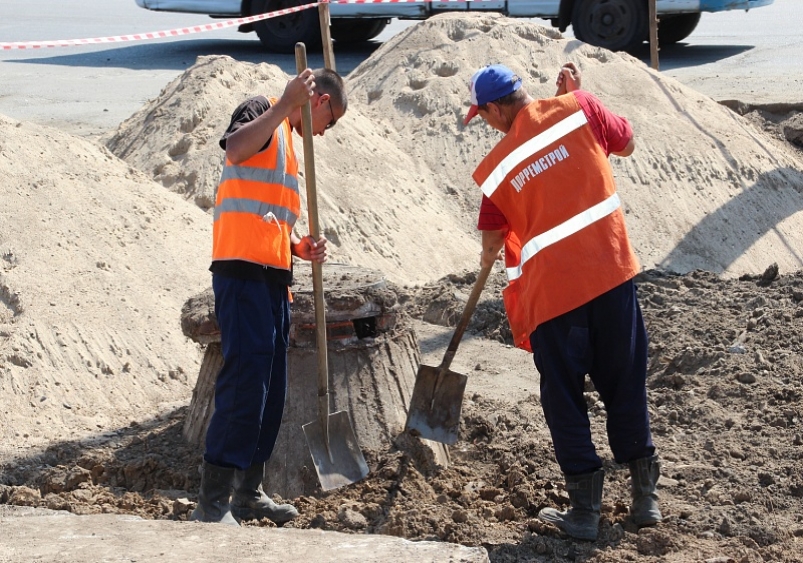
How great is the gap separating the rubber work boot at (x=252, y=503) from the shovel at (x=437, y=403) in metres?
0.85

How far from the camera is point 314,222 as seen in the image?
4.47m

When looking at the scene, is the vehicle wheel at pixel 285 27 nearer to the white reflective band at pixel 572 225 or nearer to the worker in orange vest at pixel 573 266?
the worker in orange vest at pixel 573 266

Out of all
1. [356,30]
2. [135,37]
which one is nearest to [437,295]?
[135,37]

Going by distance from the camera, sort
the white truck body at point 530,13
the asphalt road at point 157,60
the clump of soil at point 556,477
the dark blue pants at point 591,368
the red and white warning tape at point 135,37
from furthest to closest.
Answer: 1. the white truck body at point 530,13
2. the asphalt road at point 157,60
3. the red and white warning tape at point 135,37
4. the clump of soil at point 556,477
5. the dark blue pants at point 591,368

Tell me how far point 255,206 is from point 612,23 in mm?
10993

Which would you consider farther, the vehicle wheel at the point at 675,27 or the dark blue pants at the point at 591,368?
the vehicle wheel at the point at 675,27

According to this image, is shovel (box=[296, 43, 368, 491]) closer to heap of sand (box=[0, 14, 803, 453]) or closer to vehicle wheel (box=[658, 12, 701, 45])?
heap of sand (box=[0, 14, 803, 453])

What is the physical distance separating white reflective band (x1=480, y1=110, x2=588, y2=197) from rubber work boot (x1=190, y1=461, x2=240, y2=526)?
152cm

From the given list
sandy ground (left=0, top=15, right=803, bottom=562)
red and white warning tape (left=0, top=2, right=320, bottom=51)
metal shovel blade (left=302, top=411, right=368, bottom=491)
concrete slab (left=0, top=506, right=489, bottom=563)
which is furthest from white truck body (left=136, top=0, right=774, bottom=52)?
concrete slab (left=0, top=506, right=489, bottom=563)

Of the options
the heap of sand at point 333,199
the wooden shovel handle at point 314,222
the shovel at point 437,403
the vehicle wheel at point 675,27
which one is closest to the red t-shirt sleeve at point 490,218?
the wooden shovel handle at point 314,222

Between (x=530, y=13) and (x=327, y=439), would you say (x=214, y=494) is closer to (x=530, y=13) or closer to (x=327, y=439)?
(x=327, y=439)

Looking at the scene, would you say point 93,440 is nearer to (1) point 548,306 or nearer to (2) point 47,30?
(1) point 548,306

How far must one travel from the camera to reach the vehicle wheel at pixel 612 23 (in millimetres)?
14039

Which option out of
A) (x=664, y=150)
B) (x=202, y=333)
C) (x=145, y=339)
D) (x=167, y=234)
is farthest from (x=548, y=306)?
(x=664, y=150)
